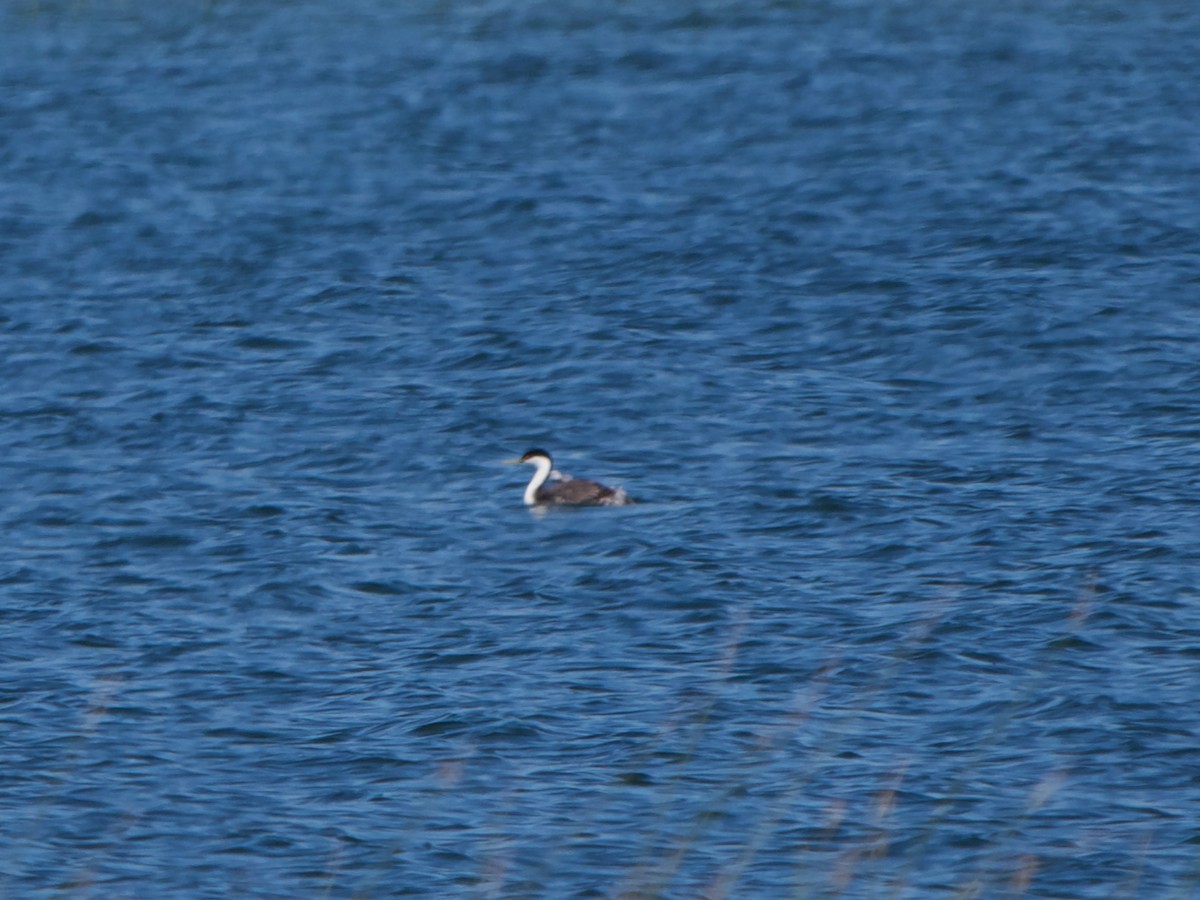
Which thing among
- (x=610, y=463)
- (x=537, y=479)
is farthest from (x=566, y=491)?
(x=610, y=463)

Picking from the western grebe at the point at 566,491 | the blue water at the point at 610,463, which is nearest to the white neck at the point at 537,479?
the western grebe at the point at 566,491

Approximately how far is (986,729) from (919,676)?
1.07 m

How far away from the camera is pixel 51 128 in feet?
110

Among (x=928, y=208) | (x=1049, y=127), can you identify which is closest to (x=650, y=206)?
(x=928, y=208)

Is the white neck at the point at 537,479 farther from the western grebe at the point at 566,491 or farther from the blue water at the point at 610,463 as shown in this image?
the blue water at the point at 610,463

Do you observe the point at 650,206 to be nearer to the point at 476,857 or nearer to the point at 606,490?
the point at 606,490

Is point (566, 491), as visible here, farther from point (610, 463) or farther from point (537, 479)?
point (610, 463)

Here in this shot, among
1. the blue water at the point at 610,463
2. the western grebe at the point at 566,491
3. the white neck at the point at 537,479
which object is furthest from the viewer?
the white neck at the point at 537,479

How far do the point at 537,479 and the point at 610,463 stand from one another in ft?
4.53

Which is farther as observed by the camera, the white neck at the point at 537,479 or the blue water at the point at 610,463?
the white neck at the point at 537,479

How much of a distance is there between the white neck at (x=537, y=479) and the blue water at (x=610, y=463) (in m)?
0.36

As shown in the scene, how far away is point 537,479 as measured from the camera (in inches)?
738

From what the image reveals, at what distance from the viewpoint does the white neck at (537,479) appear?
18.5 metres

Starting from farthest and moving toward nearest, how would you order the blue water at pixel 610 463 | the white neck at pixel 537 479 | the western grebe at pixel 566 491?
the white neck at pixel 537 479 < the western grebe at pixel 566 491 < the blue water at pixel 610 463
